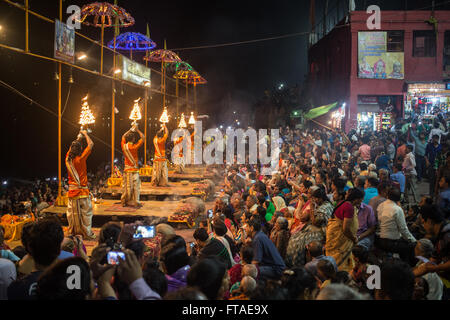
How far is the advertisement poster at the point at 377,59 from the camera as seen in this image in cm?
2103

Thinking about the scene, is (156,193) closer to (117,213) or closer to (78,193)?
(117,213)

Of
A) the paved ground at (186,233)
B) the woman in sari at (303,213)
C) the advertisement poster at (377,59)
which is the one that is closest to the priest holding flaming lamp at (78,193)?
the paved ground at (186,233)

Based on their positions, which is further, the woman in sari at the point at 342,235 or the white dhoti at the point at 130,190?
the white dhoti at the point at 130,190

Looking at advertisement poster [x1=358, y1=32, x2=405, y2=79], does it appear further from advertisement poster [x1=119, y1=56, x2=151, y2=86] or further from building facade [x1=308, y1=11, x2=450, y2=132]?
advertisement poster [x1=119, y1=56, x2=151, y2=86]

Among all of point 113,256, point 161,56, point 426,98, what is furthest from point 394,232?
point 426,98

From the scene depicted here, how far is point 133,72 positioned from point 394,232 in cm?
1223

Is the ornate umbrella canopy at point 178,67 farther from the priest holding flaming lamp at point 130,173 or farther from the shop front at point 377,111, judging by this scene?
the shop front at point 377,111

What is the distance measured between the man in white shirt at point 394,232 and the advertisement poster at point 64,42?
27.4 feet

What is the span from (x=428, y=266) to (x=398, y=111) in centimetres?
1970

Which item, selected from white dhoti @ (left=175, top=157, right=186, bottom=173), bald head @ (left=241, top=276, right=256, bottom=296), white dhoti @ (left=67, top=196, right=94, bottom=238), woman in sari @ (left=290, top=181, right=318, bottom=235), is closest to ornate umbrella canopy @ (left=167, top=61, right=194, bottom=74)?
white dhoti @ (left=175, top=157, right=186, bottom=173)

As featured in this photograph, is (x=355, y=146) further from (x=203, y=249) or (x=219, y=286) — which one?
(x=219, y=286)

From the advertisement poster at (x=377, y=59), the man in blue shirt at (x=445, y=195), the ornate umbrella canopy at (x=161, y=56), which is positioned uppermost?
the advertisement poster at (x=377, y=59)

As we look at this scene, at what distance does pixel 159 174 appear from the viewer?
13867 mm

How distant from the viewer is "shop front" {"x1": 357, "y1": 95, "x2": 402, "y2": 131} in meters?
21.3
